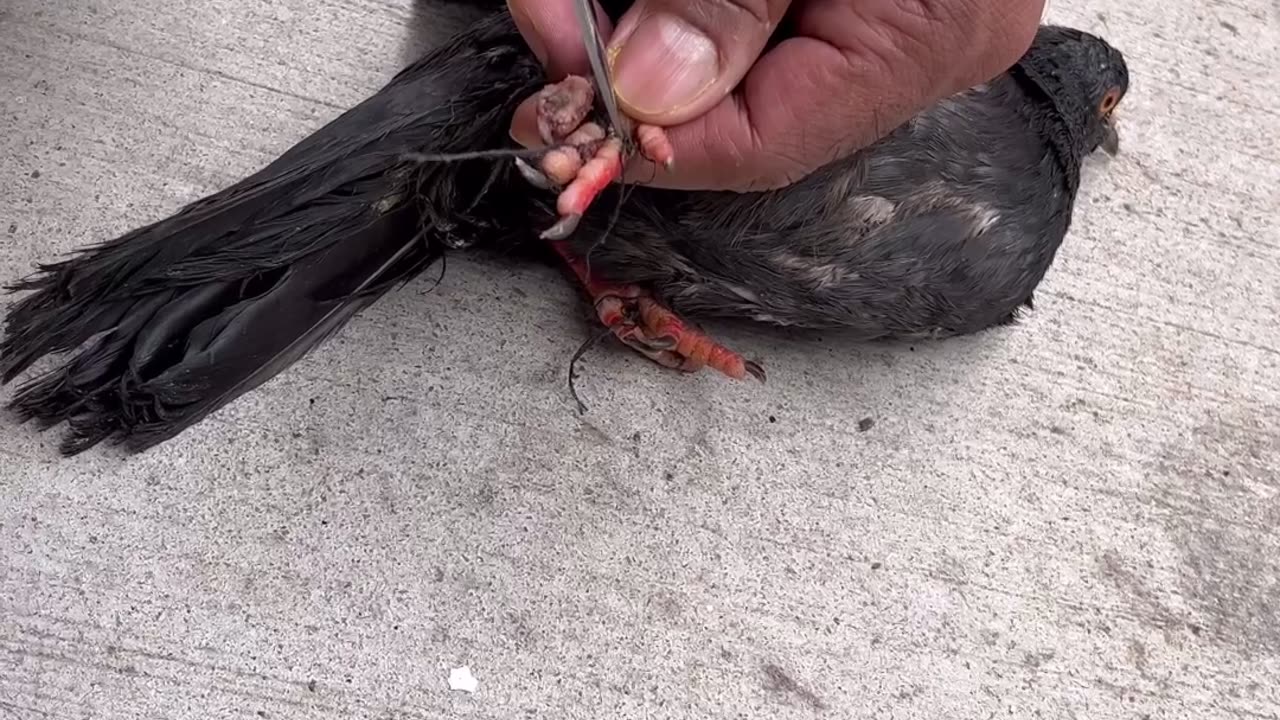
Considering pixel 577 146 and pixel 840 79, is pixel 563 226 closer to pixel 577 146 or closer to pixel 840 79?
pixel 577 146

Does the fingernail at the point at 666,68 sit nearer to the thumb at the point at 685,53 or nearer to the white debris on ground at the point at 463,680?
the thumb at the point at 685,53

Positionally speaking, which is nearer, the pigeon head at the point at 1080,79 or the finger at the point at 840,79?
the finger at the point at 840,79

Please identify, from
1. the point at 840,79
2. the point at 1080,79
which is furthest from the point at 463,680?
the point at 1080,79

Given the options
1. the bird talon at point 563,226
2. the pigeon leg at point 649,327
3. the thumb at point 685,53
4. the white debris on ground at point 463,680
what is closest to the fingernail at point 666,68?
the thumb at point 685,53

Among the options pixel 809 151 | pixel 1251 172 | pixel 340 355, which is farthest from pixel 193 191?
pixel 1251 172

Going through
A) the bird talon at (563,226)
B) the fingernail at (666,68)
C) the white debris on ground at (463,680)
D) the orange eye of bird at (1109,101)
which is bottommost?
the white debris on ground at (463,680)

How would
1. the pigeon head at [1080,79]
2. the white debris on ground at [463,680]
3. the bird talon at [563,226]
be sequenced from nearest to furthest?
the bird talon at [563,226] < the white debris on ground at [463,680] < the pigeon head at [1080,79]

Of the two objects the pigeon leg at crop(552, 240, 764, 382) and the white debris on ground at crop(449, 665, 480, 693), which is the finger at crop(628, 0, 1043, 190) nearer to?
the pigeon leg at crop(552, 240, 764, 382)
